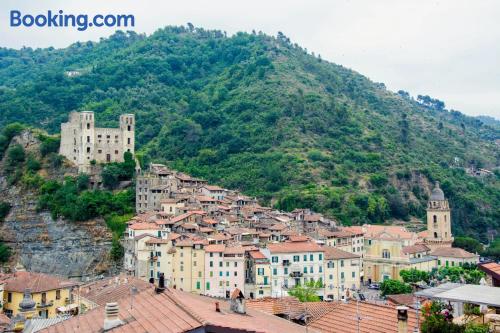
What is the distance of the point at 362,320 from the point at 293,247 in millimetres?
34534

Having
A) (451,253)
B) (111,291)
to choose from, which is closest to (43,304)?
(111,291)

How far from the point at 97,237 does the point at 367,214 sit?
33.3 m

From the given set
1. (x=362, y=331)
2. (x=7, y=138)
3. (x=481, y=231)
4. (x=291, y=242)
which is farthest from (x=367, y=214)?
(x=362, y=331)

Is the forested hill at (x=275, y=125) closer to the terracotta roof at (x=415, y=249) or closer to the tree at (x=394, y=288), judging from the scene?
the terracotta roof at (x=415, y=249)

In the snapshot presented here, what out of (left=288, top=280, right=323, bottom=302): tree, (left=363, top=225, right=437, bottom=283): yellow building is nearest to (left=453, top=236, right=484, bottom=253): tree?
(left=363, top=225, right=437, bottom=283): yellow building

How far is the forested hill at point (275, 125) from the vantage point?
278 ft

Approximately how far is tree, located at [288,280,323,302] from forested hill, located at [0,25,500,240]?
83.8 ft

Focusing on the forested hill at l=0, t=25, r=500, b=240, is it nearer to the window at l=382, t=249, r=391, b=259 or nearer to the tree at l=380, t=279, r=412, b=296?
the window at l=382, t=249, r=391, b=259

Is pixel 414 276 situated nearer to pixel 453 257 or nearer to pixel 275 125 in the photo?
pixel 453 257

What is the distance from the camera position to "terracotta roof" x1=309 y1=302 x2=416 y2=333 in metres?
14.8

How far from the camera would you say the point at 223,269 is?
1887 inches

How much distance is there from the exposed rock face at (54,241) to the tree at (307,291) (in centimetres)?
1882

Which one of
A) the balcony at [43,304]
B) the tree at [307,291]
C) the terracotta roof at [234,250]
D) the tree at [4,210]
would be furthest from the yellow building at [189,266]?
the tree at [4,210]

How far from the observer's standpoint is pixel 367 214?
78.1 m
